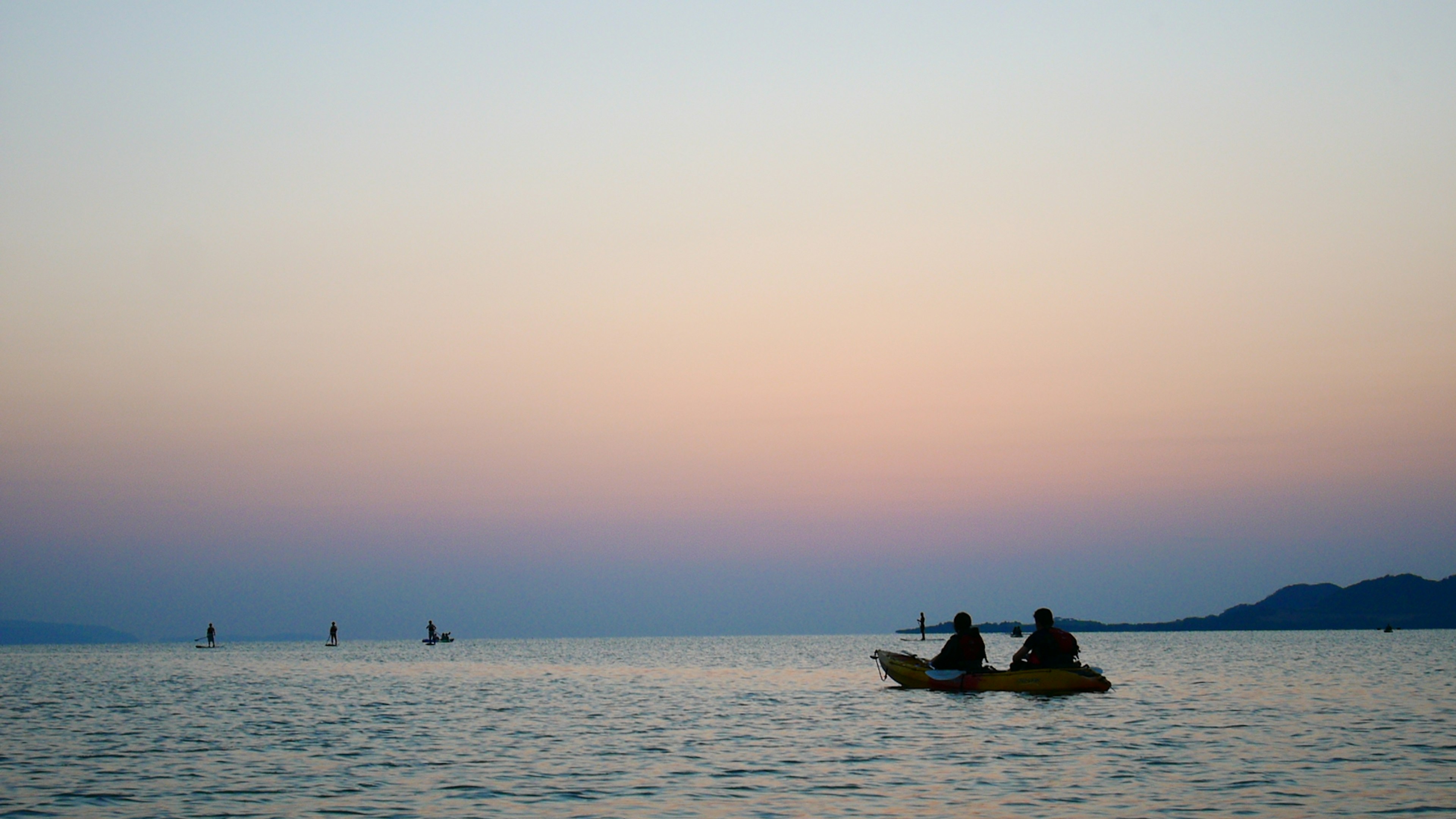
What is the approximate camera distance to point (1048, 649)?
37656mm

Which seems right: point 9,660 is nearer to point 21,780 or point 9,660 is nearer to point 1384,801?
point 21,780

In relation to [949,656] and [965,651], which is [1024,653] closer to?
[965,651]

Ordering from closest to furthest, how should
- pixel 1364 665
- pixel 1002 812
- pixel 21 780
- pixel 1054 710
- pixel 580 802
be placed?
pixel 1002 812 → pixel 580 802 → pixel 21 780 → pixel 1054 710 → pixel 1364 665

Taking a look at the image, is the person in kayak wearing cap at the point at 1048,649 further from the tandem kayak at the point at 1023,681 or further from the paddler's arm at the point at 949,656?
the paddler's arm at the point at 949,656

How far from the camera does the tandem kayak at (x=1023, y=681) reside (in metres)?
36.9

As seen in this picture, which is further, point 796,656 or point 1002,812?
point 796,656

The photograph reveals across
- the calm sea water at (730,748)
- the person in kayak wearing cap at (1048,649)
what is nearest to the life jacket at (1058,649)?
the person in kayak wearing cap at (1048,649)

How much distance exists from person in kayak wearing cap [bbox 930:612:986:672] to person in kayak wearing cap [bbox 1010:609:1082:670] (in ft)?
4.75

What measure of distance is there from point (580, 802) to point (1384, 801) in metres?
11.3

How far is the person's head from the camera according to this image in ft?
128

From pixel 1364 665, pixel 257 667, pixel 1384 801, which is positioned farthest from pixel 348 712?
pixel 1364 665

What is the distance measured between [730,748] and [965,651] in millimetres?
16648

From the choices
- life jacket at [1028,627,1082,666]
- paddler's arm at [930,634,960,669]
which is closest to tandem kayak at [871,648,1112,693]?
paddler's arm at [930,634,960,669]

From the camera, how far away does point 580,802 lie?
57.9 feet
